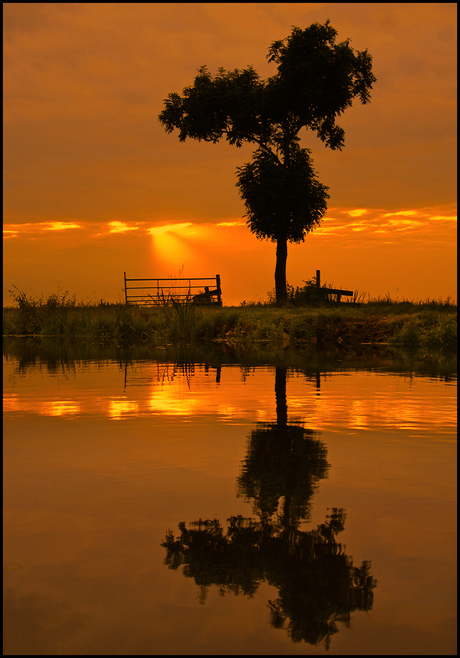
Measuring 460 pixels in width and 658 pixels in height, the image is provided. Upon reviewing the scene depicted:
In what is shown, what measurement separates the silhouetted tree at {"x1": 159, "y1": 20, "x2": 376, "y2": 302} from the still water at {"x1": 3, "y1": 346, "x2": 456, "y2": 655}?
30079 millimetres

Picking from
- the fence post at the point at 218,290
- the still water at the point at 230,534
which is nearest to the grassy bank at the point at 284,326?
the fence post at the point at 218,290

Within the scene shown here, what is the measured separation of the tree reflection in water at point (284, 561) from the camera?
2.54 metres

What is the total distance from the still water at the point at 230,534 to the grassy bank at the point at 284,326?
45.8 ft

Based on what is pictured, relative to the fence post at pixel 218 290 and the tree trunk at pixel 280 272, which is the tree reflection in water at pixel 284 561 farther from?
the fence post at pixel 218 290

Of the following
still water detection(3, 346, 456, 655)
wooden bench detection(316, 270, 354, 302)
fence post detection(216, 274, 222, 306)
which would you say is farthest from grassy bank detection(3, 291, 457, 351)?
still water detection(3, 346, 456, 655)

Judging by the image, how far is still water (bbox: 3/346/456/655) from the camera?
238 cm

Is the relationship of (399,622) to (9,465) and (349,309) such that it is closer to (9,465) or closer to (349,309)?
(9,465)

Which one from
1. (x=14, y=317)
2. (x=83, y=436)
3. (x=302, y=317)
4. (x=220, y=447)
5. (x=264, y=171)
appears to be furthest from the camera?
A: (x=264, y=171)

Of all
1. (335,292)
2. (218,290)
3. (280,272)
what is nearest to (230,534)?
(335,292)

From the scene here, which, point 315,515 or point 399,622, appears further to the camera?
point 315,515

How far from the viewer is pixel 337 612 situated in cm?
254

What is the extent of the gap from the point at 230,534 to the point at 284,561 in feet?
1.15

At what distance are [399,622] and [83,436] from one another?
12.3 ft

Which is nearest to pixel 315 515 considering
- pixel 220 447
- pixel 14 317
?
pixel 220 447
